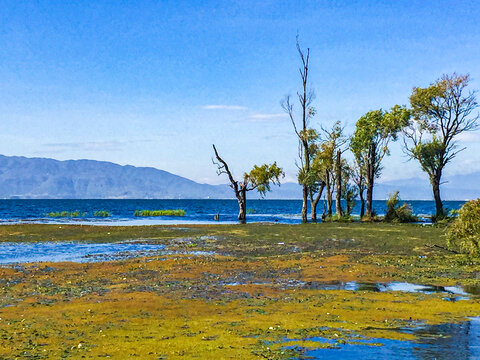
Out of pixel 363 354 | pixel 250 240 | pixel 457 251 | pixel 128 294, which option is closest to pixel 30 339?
pixel 128 294

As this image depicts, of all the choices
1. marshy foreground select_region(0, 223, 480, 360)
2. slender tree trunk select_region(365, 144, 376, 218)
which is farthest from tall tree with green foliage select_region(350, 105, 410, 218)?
marshy foreground select_region(0, 223, 480, 360)

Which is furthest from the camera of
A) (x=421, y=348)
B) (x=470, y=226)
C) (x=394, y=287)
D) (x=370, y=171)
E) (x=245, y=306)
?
(x=370, y=171)

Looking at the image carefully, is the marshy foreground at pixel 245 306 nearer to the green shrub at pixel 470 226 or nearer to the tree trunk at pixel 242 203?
the green shrub at pixel 470 226

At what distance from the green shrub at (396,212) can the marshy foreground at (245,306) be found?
125 ft

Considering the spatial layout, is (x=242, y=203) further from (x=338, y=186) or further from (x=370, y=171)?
(x=370, y=171)

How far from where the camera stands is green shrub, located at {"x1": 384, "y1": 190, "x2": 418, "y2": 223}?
6900 centimetres

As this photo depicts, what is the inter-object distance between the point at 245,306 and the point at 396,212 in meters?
56.7

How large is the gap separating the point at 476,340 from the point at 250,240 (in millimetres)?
29574

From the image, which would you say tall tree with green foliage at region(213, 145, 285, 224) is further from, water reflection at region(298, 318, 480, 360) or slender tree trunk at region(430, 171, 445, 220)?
water reflection at region(298, 318, 480, 360)

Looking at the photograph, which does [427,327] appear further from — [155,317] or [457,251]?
[457,251]

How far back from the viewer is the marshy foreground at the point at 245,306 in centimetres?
1234

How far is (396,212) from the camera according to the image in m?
69.2

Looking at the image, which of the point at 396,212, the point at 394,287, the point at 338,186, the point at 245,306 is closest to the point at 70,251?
the point at 245,306

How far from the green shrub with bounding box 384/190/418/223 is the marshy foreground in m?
38.1
